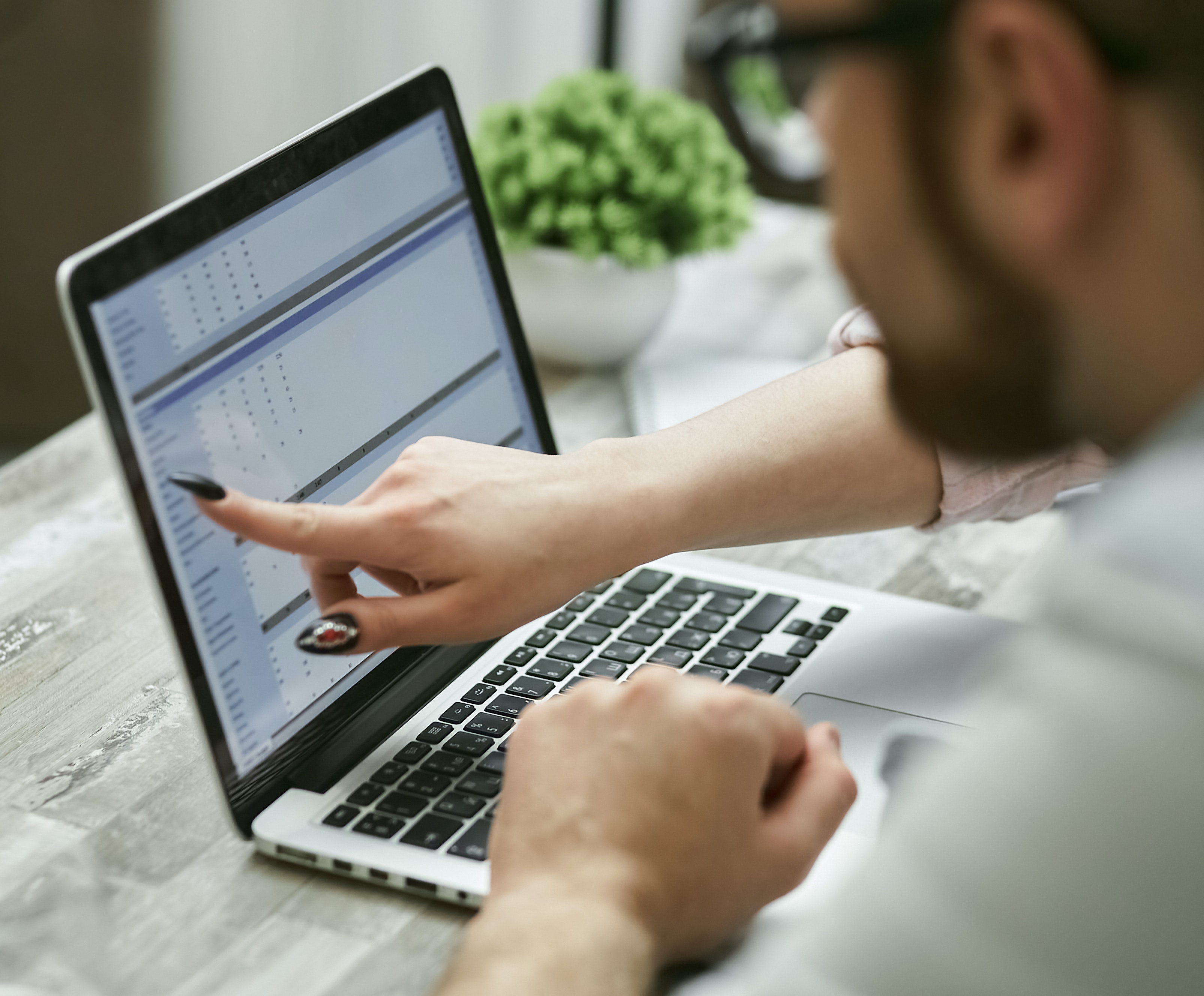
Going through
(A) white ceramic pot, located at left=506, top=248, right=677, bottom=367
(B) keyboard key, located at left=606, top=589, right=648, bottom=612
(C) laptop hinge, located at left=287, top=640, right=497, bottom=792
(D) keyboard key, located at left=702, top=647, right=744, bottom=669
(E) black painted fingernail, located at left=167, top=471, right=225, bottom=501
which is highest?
(E) black painted fingernail, located at left=167, top=471, right=225, bottom=501

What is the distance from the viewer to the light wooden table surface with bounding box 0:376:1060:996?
611mm

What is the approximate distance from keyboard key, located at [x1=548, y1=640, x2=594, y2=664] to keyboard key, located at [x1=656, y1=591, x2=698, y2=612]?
0.07m

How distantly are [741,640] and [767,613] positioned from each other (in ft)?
0.13

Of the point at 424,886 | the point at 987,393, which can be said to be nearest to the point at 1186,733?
the point at 987,393

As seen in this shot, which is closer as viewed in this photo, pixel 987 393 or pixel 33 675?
pixel 987 393

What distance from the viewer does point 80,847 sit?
0.69m

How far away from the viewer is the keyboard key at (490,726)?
2.42 ft

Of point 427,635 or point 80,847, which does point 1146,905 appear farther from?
point 80,847

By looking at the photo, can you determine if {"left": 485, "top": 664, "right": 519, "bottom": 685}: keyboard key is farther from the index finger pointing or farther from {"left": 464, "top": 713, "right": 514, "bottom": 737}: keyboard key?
the index finger pointing

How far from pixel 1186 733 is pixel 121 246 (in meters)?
0.51

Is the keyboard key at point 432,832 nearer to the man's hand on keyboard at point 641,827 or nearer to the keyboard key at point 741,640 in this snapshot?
the man's hand on keyboard at point 641,827

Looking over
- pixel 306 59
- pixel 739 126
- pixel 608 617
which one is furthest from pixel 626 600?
pixel 306 59

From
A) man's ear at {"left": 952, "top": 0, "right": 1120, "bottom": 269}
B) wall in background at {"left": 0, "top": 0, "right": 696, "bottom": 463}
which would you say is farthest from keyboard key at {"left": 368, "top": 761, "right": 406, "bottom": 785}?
wall in background at {"left": 0, "top": 0, "right": 696, "bottom": 463}

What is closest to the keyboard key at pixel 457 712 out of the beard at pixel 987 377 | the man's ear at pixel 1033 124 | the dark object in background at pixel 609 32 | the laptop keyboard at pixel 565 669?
the laptop keyboard at pixel 565 669
